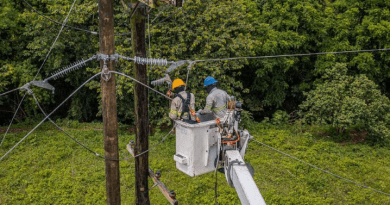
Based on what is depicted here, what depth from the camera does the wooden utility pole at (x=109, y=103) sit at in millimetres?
5203

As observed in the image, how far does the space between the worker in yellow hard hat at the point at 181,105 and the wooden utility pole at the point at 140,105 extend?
32.2 inches

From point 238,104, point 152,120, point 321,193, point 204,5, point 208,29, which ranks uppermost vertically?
point 204,5

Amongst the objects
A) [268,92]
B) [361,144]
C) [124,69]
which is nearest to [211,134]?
[124,69]

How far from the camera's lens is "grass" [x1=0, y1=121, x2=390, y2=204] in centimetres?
954

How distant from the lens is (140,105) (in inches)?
290

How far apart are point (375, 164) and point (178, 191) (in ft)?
21.1

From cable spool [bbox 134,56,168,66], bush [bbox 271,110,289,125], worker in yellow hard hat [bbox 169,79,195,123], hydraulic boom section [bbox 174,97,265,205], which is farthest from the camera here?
bush [bbox 271,110,289,125]

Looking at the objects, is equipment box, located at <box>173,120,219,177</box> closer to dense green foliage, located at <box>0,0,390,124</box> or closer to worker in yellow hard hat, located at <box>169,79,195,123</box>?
worker in yellow hard hat, located at <box>169,79,195,123</box>

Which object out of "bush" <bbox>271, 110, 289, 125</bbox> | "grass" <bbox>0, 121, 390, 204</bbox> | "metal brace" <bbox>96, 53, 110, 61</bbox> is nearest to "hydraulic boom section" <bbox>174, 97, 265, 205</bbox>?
"metal brace" <bbox>96, 53, 110, 61</bbox>

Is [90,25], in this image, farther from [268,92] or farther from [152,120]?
[268,92]

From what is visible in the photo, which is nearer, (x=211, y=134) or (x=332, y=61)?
(x=211, y=134)

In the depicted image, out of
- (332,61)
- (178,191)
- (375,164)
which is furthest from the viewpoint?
(332,61)

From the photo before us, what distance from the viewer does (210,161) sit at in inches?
255

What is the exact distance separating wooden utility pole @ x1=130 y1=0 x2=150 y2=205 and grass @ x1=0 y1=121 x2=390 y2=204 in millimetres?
1664
